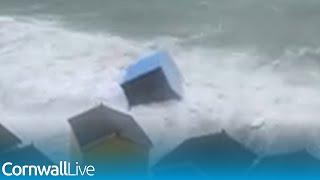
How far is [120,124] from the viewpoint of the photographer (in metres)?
1.03

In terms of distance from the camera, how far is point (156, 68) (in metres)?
1.15

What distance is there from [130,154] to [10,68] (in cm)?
45

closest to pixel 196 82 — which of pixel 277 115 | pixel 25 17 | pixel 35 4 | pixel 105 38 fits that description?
pixel 277 115

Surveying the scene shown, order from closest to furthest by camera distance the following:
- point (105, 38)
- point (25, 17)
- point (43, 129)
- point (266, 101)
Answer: point (43, 129), point (266, 101), point (105, 38), point (25, 17)

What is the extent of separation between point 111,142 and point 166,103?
21 cm

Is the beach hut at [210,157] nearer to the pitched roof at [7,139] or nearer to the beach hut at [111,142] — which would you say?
the beach hut at [111,142]

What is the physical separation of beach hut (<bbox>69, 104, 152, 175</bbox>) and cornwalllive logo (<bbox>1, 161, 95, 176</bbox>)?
16mm

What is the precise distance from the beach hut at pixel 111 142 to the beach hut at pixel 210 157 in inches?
1.5

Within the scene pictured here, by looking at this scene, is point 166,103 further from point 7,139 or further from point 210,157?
point 7,139

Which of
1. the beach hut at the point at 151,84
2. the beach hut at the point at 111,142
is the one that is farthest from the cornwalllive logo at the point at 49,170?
the beach hut at the point at 151,84

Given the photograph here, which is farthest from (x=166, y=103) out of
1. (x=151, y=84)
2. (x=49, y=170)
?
(x=49, y=170)

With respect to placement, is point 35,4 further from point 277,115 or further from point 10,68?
point 277,115

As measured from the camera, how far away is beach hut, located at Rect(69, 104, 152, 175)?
0.96m

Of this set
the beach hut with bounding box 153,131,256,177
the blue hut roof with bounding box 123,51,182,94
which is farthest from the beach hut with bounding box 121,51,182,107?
the beach hut with bounding box 153,131,256,177
